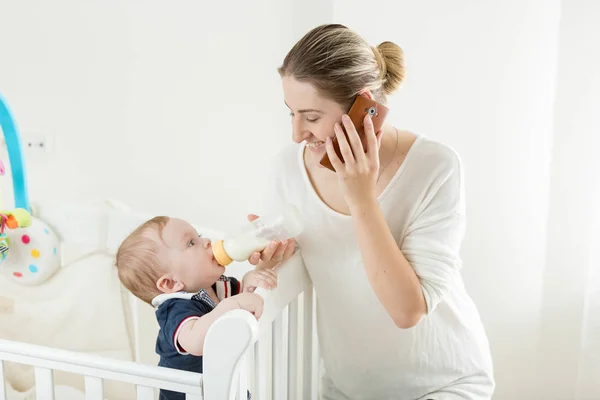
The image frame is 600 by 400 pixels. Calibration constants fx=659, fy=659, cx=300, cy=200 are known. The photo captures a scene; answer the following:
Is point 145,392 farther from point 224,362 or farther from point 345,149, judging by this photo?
point 345,149

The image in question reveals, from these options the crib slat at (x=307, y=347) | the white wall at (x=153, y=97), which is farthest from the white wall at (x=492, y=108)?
the crib slat at (x=307, y=347)

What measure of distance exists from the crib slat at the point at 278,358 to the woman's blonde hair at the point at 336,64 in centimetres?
42

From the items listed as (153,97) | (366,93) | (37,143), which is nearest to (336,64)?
(366,93)

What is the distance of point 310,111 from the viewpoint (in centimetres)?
112

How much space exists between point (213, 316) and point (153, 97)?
3.55ft

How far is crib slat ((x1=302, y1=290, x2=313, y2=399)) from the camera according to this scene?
1433 millimetres

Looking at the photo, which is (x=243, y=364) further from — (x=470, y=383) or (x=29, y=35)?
(x=29, y=35)

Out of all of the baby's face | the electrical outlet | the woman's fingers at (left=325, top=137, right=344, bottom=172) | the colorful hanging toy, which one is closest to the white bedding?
the colorful hanging toy

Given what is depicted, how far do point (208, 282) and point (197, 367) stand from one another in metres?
0.16

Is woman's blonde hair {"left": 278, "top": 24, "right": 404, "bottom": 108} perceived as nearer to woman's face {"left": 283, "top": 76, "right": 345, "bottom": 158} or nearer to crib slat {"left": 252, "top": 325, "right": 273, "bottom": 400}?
woman's face {"left": 283, "top": 76, "right": 345, "bottom": 158}

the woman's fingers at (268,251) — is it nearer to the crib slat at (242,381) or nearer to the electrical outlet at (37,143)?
the crib slat at (242,381)

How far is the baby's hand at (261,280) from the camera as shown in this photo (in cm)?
116

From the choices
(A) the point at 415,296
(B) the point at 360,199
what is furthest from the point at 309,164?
(A) the point at 415,296

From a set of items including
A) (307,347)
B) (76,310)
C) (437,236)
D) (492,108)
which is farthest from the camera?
(76,310)
